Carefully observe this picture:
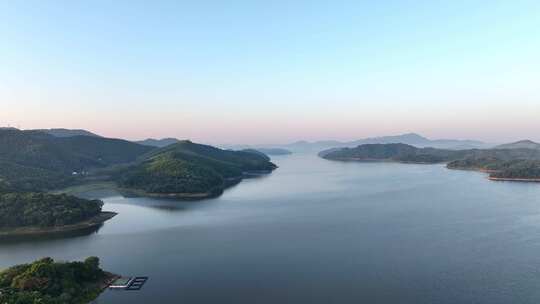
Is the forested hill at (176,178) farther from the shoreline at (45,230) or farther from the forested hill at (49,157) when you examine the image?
the shoreline at (45,230)

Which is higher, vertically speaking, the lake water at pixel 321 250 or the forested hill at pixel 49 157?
the forested hill at pixel 49 157

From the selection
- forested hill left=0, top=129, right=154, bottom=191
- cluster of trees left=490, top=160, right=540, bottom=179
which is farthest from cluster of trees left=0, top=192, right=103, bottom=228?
cluster of trees left=490, top=160, right=540, bottom=179

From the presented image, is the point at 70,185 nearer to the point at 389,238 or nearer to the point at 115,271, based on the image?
the point at 115,271

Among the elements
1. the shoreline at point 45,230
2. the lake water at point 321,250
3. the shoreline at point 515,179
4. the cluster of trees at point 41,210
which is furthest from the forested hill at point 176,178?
the shoreline at point 515,179

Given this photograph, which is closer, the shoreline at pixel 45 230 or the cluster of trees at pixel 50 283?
the cluster of trees at pixel 50 283

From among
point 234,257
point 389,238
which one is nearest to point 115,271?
point 234,257
